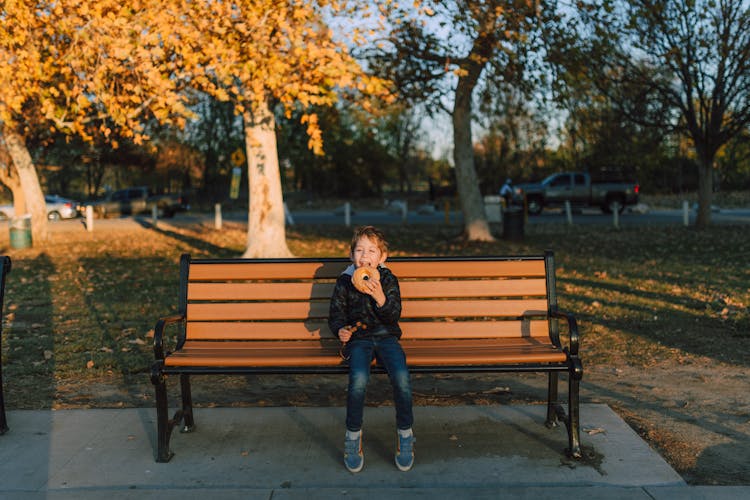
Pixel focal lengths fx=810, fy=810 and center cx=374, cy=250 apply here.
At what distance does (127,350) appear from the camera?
711cm

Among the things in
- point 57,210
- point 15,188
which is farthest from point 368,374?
point 57,210

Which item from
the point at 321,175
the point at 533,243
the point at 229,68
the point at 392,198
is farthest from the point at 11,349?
the point at 321,175

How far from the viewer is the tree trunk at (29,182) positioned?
19484mm

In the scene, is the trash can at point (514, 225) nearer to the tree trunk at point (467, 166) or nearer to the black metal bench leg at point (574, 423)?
the tree trunk at point (467, 166)

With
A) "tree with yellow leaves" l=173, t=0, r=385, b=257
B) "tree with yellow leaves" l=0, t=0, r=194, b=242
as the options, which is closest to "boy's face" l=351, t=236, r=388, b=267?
"tree with yellow leaves" l=173, t=0, r=385, b=257

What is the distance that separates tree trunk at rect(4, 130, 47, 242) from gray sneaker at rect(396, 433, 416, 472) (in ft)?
58.2

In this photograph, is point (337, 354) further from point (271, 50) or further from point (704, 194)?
point (704, 194)

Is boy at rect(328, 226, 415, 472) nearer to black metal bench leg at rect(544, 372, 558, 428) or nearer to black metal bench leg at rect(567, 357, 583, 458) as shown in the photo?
black metal bench leg at rect(567, 357, 583, 458)

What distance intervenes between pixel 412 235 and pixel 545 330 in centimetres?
1674

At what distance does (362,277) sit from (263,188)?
10523 millimetres

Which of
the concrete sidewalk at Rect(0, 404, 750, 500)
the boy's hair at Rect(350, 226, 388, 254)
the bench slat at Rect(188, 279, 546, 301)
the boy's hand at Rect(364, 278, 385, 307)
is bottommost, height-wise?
the concrete sidewalk at Rect(0, 404, 750, 500)

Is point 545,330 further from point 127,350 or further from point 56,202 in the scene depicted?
point 56,202

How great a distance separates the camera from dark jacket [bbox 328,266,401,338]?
4289 mm

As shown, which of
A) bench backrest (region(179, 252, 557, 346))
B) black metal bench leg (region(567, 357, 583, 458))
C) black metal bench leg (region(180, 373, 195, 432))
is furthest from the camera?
bench backrest (region(179, 252, 557, 346))
